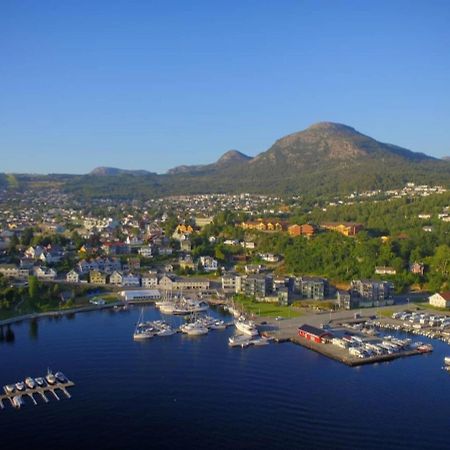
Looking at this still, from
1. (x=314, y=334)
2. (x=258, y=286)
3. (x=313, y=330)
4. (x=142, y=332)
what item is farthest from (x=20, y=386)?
(x=258, y=286)

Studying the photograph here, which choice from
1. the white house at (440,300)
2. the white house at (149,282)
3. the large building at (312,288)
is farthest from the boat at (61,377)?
the white house at (440,300)

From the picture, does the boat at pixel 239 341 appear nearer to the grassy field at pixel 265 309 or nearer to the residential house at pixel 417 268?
the grassy field at pixel 265 309

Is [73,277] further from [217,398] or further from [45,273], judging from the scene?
[217,398]

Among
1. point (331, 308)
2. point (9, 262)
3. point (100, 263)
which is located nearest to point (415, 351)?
point (331, 308)

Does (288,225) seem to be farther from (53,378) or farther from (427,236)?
(53,378)

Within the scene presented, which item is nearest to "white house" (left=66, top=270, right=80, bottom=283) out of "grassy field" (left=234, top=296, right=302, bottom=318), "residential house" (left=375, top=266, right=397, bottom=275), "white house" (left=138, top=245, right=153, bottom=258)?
"white house" (left=138, top=245, right=153, bottom=258)

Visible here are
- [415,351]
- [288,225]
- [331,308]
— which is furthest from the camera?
[288,225]

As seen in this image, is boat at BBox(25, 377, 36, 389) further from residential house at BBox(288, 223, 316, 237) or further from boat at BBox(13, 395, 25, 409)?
residential house at BBox(288, 223, 316, 237)
